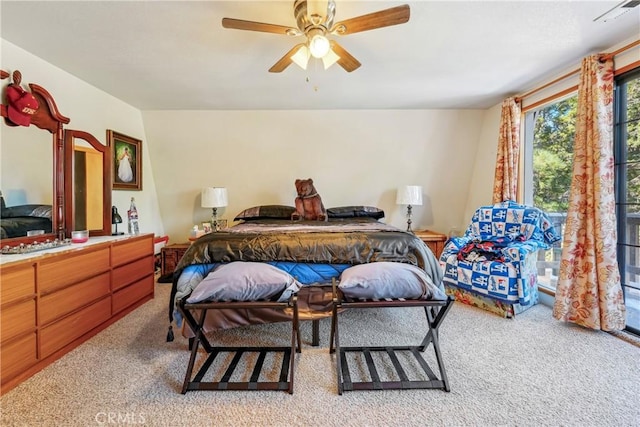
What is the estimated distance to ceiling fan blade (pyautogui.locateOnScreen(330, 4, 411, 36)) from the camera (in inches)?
57.4

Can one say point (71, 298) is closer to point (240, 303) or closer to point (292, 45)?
point (240, 303)

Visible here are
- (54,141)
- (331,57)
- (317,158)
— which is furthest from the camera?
(317,158)

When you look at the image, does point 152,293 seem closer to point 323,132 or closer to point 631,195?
point 323,132

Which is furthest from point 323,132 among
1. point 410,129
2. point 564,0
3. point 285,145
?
point 564,0

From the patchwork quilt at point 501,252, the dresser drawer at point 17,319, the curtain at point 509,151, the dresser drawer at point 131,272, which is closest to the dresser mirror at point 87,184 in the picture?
the dresser drawer at point 131,272

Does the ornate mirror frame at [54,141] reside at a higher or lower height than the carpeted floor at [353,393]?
higher

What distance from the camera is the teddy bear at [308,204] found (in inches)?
141

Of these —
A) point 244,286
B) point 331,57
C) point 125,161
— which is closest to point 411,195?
point 331,57

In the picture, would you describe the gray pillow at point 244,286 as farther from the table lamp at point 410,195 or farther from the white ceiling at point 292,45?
the table lamp at point 410,195

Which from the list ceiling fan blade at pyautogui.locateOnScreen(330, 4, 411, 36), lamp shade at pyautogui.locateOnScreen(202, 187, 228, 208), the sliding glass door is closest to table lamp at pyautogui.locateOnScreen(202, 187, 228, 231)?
lamp shade at pyautogui.locateOnScreen(202, 187, 228, 208)

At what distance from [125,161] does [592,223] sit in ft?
16.0

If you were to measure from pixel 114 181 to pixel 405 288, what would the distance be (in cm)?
346

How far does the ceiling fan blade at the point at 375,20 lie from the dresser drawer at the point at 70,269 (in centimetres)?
235

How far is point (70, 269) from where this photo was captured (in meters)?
1.91
